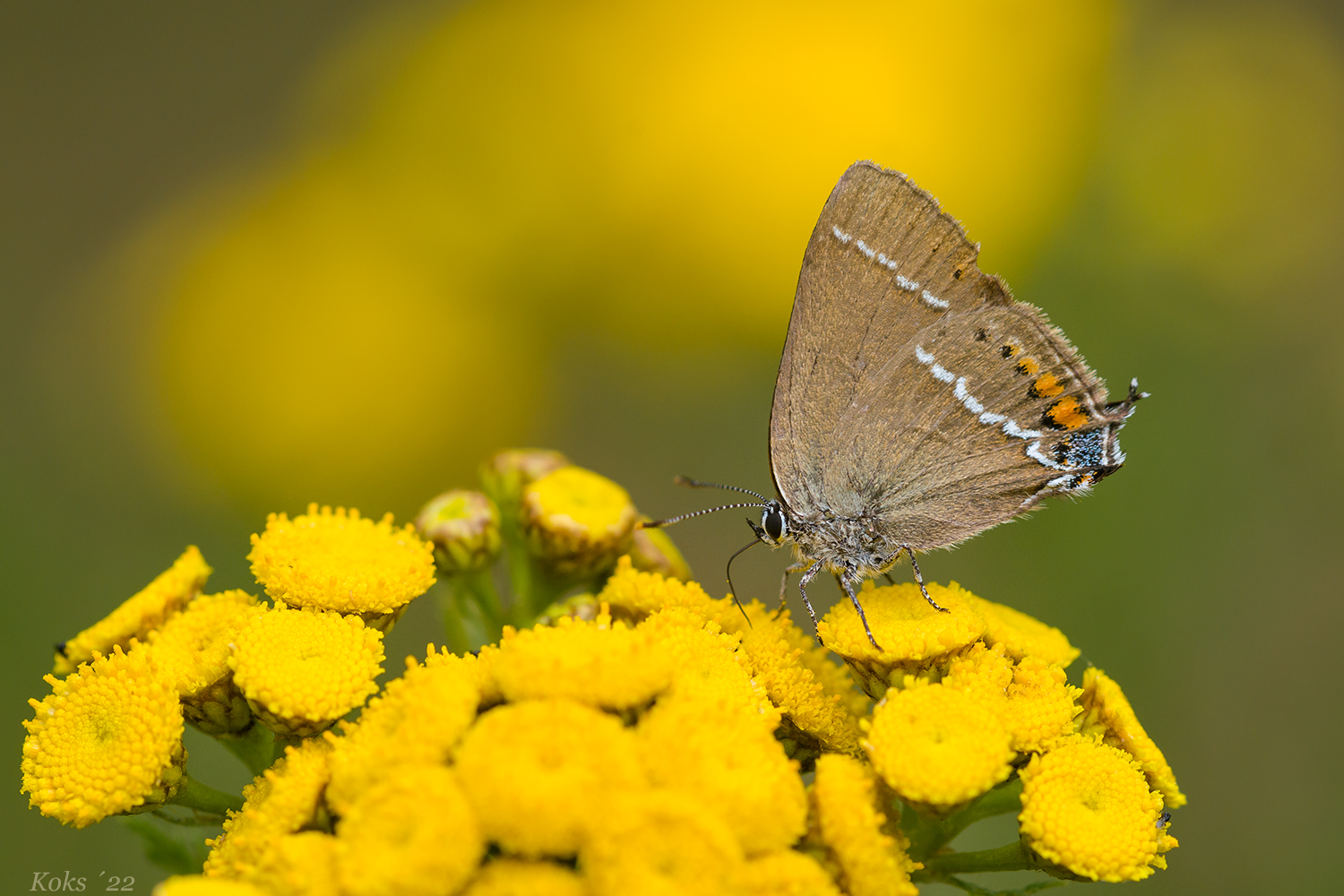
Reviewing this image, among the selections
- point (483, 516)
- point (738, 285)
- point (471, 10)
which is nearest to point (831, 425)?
point (483, 516)

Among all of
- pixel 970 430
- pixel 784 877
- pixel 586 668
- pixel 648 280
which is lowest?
pixel 784 877

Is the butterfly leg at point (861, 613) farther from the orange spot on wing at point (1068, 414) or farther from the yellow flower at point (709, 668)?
the orange spot on wing at point (1068, 414)

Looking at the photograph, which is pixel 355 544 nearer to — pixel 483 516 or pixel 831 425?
pixel 483 516

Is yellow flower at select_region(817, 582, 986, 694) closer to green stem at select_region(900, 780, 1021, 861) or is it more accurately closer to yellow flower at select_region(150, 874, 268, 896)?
green stem at select_region(900, 780, 1021, 861)
